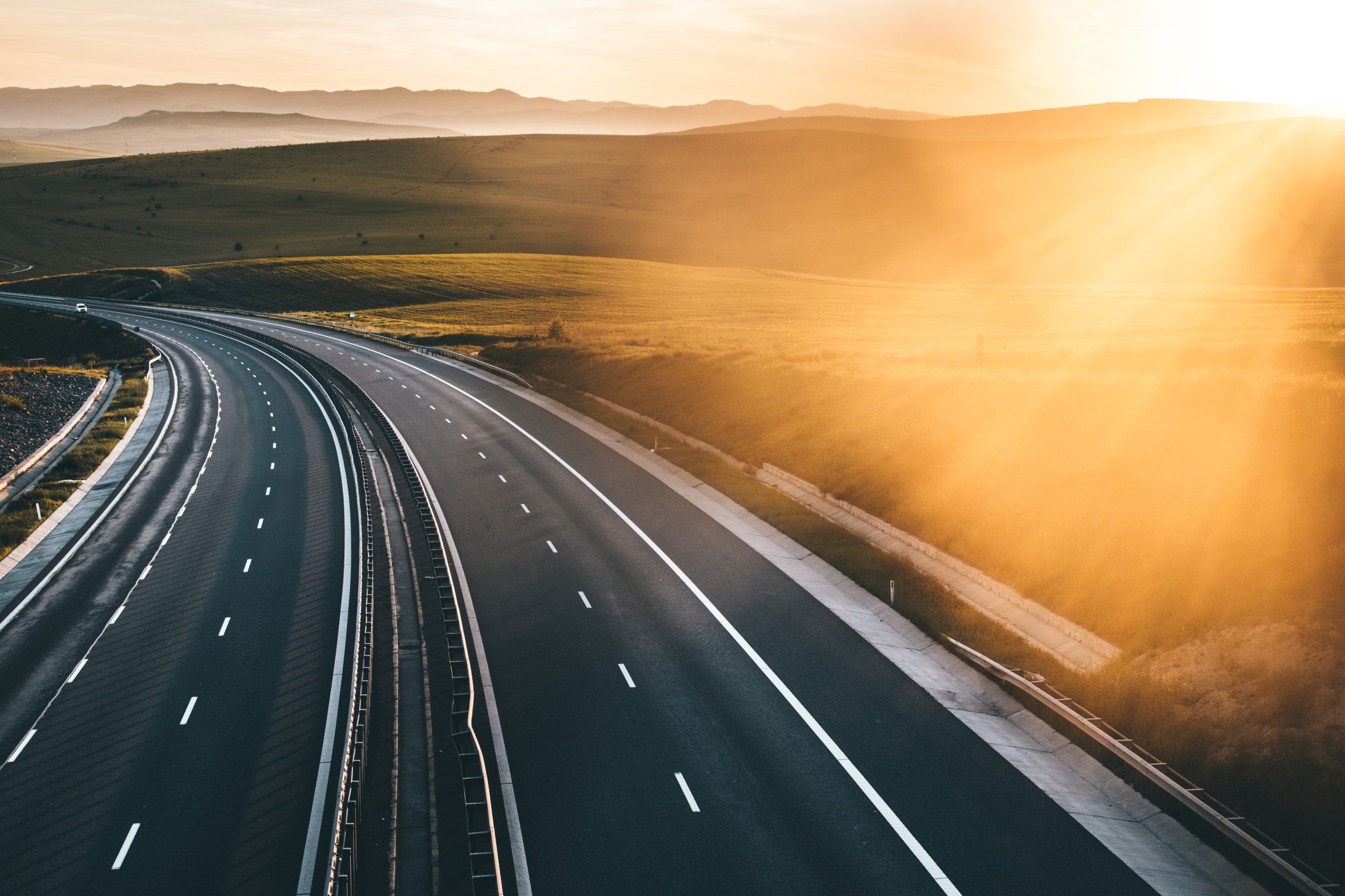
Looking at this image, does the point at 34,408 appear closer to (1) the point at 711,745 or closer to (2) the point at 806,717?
(1) the point at 711,745

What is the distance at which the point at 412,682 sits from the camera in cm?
1883

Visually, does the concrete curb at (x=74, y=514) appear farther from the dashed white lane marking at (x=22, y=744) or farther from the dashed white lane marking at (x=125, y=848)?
the dashed white lane marking at (x=125, y=848)

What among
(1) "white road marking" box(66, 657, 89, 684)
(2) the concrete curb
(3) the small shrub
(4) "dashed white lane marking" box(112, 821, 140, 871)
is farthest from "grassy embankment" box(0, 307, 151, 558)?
(3) the small shrub

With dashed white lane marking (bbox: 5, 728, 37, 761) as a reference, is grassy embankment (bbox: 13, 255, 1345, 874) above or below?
above

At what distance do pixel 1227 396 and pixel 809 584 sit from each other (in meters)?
13.1

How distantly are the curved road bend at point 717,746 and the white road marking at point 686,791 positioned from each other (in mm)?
43

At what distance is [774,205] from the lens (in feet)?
505

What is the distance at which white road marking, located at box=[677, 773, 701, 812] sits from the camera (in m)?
14.4

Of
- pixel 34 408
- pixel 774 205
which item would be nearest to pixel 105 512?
pixel 34 408

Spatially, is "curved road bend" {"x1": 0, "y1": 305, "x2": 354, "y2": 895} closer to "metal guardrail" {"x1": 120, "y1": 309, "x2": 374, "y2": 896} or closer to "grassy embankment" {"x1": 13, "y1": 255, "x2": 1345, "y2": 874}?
"metal guardrail" {"x1": 120, "y1": 309, "x2": 374, "y2": 896}

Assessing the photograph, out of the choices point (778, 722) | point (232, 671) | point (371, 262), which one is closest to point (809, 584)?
point (778, 722)

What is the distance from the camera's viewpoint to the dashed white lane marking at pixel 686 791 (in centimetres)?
1438

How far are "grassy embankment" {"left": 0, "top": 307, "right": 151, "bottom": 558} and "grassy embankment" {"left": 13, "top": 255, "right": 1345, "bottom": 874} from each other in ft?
75.1

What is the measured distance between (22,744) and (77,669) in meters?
3.16
